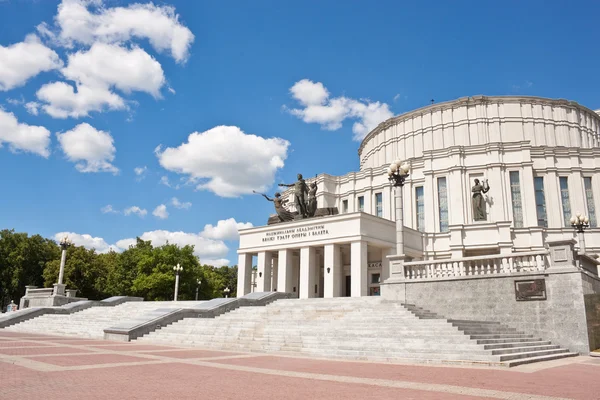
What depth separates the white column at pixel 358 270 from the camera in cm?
3055

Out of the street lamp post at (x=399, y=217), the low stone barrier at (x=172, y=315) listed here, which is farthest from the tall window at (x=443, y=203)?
the low stone barrier at (x=172, y=315)

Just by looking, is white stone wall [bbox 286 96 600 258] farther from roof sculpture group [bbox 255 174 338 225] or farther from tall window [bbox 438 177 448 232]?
roof sculpture group [bbox 255 174 338 225]

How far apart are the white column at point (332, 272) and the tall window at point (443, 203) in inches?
571

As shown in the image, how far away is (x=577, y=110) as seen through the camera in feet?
166

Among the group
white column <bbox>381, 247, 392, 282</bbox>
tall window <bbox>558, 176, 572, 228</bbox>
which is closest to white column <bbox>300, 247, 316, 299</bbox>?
white column <bbox>381, 247, 392, 282</bbox>

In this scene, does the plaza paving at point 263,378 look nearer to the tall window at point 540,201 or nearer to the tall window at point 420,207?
the tall window at point 540,201

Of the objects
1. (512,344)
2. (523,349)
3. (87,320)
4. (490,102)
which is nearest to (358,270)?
(512,344)

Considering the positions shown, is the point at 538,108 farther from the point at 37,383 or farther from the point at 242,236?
the point at 37,383

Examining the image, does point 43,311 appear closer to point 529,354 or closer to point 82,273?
point 529,354

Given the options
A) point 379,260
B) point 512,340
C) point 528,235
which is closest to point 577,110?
point 528,235

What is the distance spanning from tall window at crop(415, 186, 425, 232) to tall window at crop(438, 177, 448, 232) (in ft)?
5.63

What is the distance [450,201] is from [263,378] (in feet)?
119

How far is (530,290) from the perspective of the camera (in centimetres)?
1816

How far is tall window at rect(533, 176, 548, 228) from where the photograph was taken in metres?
41.0
